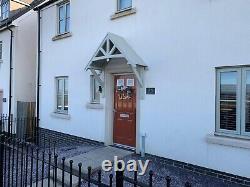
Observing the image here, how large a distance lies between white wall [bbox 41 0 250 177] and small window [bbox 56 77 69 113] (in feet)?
6.23

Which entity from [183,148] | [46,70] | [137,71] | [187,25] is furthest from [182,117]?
[46,70]

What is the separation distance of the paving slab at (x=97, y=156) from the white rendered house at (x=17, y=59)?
7338 millimetres

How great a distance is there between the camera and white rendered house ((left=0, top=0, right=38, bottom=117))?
Answer: 1272cm

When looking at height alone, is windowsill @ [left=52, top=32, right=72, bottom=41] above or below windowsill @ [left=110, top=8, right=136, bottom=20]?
below

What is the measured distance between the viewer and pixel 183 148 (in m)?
6.17

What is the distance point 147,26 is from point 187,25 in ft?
4.18

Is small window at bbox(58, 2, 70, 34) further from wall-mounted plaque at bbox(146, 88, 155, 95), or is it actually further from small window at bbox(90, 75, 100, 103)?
wall-mounted plaque at bbox(146, 88, 155, 95)

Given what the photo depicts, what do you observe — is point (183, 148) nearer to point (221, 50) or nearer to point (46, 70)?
point (221, 50)

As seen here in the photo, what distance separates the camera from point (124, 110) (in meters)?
7.83

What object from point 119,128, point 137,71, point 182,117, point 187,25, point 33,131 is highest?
point 187,25

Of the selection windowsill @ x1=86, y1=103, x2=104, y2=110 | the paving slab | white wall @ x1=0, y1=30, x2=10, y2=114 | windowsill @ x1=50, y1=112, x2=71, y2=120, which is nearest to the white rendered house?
white wall @ x1=0, y1=30, x2=10, y2=114

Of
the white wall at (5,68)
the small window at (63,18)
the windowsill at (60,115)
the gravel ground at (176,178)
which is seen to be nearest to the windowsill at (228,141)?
the gravel ground at (176,178)

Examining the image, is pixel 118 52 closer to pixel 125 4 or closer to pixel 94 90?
pixel 125 4

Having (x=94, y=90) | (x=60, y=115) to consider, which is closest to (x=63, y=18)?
(x=94, y=90)
